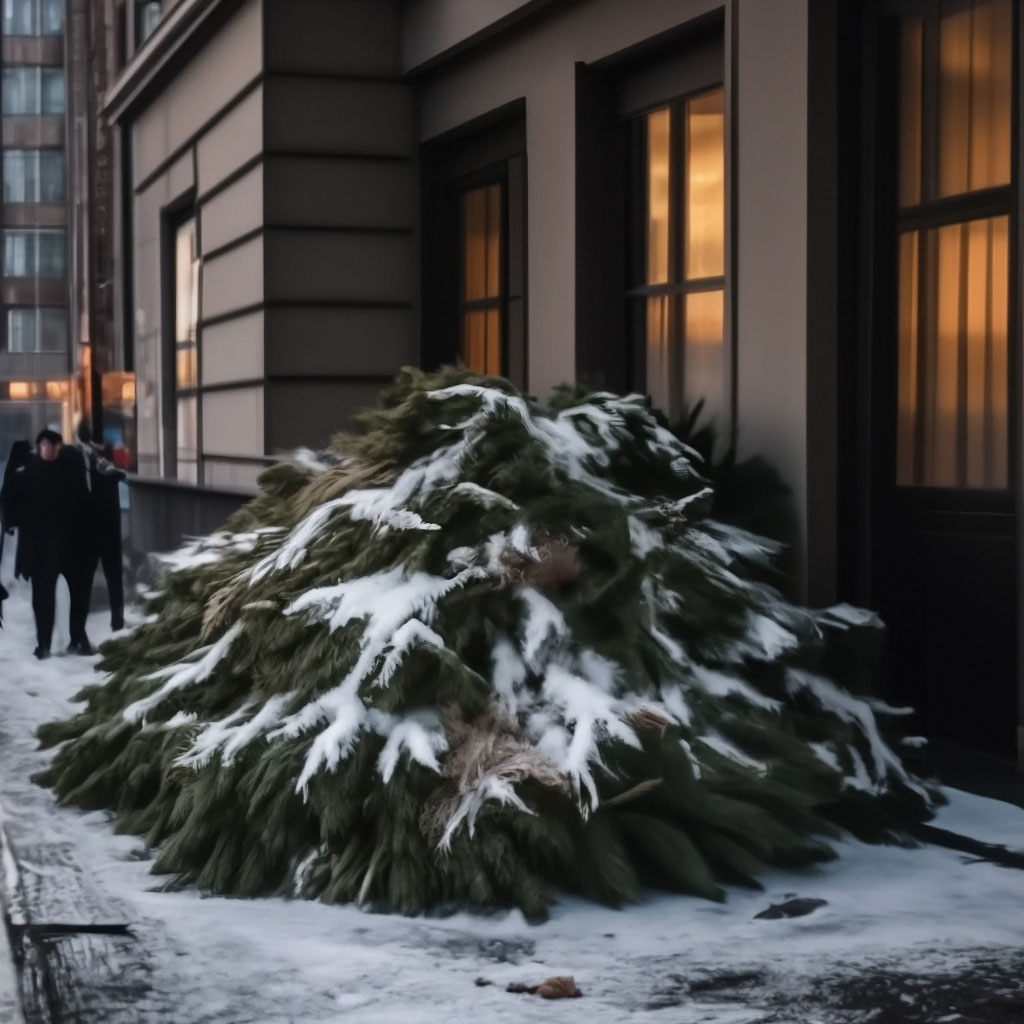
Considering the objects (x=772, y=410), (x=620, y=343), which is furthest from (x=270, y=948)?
(x=620, y=343)

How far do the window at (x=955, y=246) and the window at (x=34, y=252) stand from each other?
210 feet

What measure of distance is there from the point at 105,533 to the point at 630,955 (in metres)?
10.3

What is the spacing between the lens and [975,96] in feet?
26.1

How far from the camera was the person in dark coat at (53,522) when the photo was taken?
14203 millimetres

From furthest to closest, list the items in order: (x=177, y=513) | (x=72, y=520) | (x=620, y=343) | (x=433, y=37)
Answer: (x=177, y=513)
(x=72, y=520)
(x=433, y=37)
(x=620, y=343)

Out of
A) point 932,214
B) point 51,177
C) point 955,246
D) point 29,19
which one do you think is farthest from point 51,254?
point 955,246

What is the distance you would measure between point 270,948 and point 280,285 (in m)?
8.18

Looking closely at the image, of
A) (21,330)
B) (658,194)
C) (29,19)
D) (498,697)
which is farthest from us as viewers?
(29,19)

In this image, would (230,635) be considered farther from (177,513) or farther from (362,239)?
(177,513)

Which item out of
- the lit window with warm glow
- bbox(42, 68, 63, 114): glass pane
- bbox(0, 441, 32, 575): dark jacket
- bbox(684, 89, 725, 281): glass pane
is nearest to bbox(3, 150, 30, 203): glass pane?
bbox(42, 68, 63, 114): glass pane

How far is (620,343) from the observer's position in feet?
35.1

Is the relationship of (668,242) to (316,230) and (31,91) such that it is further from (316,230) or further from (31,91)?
(31,91)

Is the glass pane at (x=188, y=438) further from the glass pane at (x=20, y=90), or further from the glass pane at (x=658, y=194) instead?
the glass pane at (x=20, y=90)

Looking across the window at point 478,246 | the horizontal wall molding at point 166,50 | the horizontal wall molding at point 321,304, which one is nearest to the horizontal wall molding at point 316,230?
the window at point 478,246
